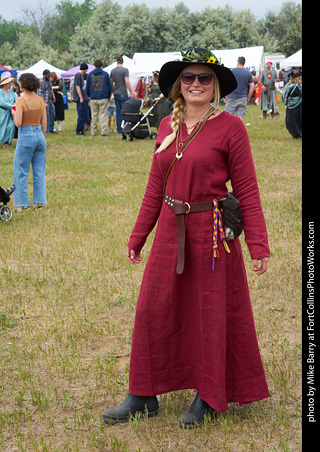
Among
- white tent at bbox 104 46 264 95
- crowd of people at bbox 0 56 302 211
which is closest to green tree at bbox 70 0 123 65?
white tent at bbox 104 46 264 95

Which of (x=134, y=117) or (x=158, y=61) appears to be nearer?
(x=134, y=117)

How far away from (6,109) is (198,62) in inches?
521

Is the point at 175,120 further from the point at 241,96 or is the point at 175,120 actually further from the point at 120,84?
the point at 120,84

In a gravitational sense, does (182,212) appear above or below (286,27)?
below

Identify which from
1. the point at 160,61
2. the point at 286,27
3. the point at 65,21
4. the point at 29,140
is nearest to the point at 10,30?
the point at 65,21

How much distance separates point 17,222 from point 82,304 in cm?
342

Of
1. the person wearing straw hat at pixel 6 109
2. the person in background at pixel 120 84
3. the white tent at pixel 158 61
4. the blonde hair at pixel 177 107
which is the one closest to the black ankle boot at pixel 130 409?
the blonde hair at pixel 177 107

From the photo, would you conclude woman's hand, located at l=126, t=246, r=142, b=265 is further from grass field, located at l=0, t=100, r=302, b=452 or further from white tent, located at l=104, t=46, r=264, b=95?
white tent, located at l=104, t=46, r=264, b=95

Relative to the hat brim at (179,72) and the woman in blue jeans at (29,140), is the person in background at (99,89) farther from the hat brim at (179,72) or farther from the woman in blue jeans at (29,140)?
the hat brim at (179,72)

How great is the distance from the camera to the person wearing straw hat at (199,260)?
342 cm

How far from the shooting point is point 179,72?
11.6 ft

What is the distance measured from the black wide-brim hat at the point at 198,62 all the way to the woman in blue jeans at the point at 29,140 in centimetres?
544

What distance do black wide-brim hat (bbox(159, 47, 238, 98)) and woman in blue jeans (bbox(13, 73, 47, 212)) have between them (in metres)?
5.44

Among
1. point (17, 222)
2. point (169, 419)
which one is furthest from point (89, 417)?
point (17, 222)
